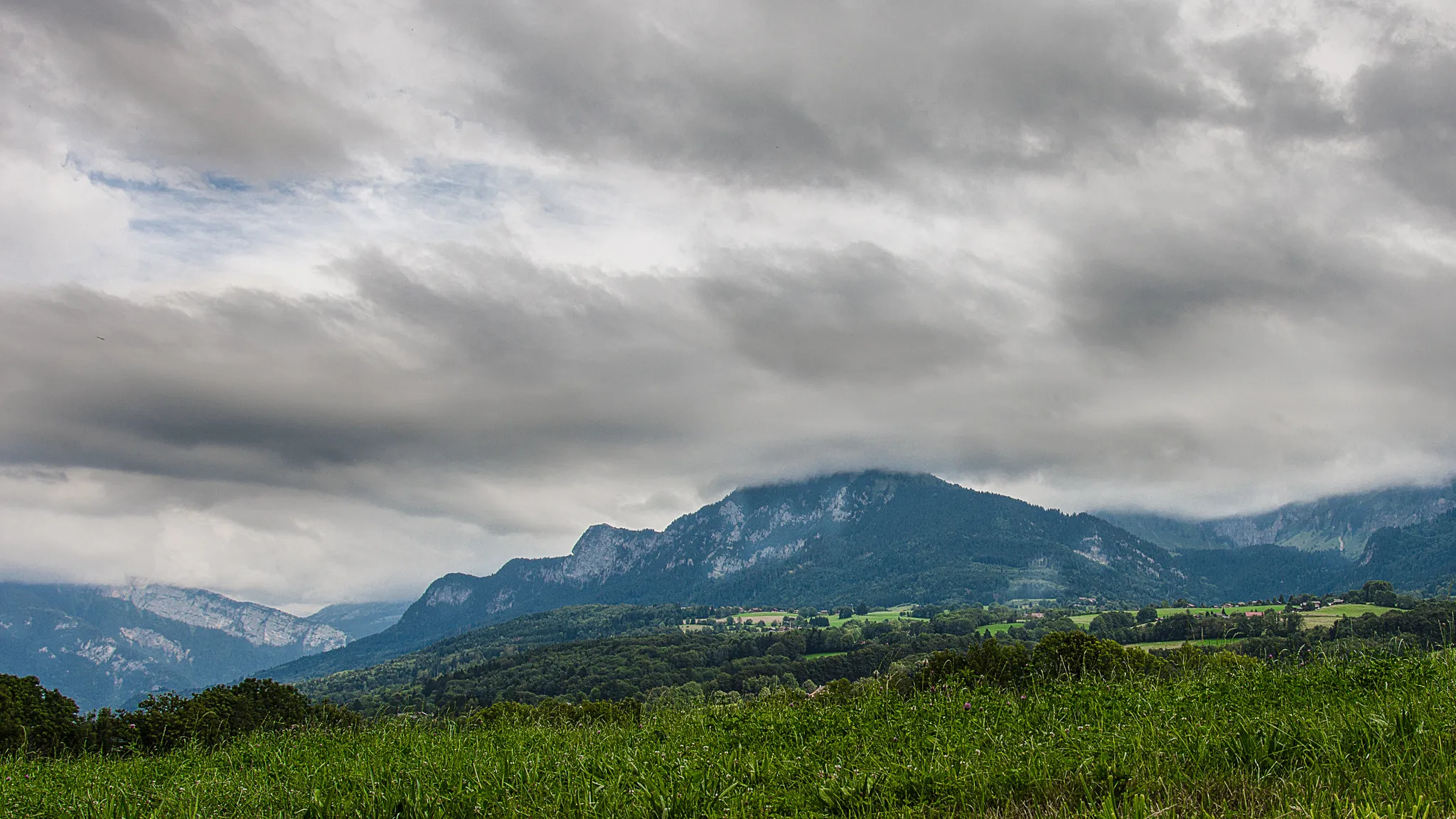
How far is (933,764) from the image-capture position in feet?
20.8

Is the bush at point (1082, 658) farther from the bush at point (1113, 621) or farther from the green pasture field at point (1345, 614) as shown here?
the bush at point (1113, 621)

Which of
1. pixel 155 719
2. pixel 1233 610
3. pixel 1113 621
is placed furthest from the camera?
pixel 1113 621

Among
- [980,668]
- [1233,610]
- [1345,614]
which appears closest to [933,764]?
[980,668]

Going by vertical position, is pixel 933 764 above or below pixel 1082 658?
above

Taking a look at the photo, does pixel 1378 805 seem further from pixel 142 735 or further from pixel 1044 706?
pixel 142 735

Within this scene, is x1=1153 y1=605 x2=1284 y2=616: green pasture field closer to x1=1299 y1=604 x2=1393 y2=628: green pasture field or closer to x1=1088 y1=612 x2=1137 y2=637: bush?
x1=1299 y1=604 x2=1393 y2=628: green pasture field

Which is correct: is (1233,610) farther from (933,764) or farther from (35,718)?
(933,764)

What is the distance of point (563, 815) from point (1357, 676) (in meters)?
8.09

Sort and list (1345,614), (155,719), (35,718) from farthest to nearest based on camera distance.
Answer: (1345,614)
(35,718)
(155,719)

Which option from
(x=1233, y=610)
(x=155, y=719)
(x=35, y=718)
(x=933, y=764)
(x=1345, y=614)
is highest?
(x=933, y=764)

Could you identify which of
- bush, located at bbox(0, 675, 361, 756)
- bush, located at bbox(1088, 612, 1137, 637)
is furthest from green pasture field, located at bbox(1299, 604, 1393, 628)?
bush, located at bbox(1088, 612, 1137, 637)

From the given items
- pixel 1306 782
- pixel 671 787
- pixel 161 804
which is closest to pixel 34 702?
pixel 161 804

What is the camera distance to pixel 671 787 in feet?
20.4

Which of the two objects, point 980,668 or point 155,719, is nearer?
point 980,668
